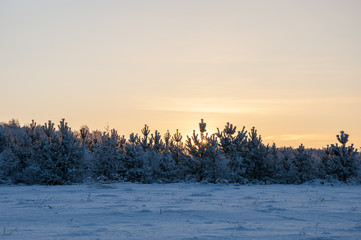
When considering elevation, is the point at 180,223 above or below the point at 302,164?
below

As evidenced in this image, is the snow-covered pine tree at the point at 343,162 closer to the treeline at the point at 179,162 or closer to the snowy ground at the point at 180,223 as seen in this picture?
the treeline at the point at 179,162

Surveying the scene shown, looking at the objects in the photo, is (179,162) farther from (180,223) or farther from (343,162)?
(180,223)

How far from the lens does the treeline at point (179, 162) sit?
2945 centimetres

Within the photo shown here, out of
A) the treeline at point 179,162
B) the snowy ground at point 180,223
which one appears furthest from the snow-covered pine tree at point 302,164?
the snowy ground at point 180,223

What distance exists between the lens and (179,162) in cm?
3381

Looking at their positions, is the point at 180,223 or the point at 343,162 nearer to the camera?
the point at 180,223

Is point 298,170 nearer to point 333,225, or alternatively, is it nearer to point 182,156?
point 182,156

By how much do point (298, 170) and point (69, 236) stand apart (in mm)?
28574

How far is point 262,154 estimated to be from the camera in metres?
33.8

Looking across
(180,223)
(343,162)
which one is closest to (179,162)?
(343,162)

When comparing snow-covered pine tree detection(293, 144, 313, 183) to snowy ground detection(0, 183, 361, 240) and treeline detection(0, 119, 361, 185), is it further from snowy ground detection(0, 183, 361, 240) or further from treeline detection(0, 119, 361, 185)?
snowy ground detection(0, 183, 361, 240)

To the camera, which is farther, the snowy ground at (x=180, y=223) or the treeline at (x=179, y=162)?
the treeline at (x=179, y=162)

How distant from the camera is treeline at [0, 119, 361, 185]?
1160 inches

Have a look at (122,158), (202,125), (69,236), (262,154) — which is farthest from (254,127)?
(69,236)
